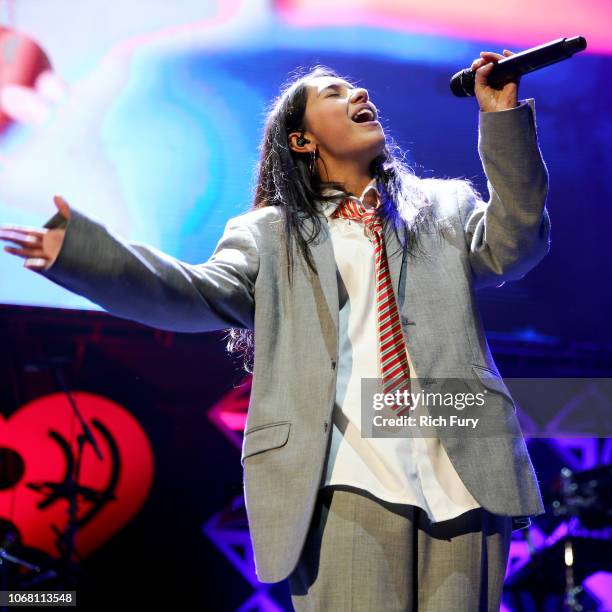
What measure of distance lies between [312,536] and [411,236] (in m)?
0.63

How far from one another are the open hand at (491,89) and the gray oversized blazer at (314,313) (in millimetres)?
28

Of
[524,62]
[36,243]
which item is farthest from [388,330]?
[36,243]

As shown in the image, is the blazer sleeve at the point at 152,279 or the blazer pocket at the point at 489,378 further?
the blazer pocket at the point at 489,378

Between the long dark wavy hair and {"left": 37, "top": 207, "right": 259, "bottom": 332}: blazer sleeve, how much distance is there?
0.13 m

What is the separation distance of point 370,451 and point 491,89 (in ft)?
2.30

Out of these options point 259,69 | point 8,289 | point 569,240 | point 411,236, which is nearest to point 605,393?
point 569,240

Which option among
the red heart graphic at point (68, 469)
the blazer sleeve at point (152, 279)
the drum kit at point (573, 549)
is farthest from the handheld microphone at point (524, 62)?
the drum kit at point (573, 549)

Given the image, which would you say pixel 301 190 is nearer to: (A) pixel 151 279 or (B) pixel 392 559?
(A) pixel 151 279

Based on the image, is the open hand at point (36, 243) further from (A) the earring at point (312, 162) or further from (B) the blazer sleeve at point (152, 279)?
(A) the earring at point (312, 162)

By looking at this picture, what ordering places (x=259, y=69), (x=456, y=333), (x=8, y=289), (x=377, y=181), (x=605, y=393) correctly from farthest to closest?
(x=605, y=393)
(x=259, y=69)
(x=8, y=289)
(x=377, y=181)
(x=456, y=333)

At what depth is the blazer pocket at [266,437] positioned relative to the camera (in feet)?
4.43

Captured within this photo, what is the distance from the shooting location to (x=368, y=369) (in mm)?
1427

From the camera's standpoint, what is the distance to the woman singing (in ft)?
4.15

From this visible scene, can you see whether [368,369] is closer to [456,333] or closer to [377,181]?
[456,333]
